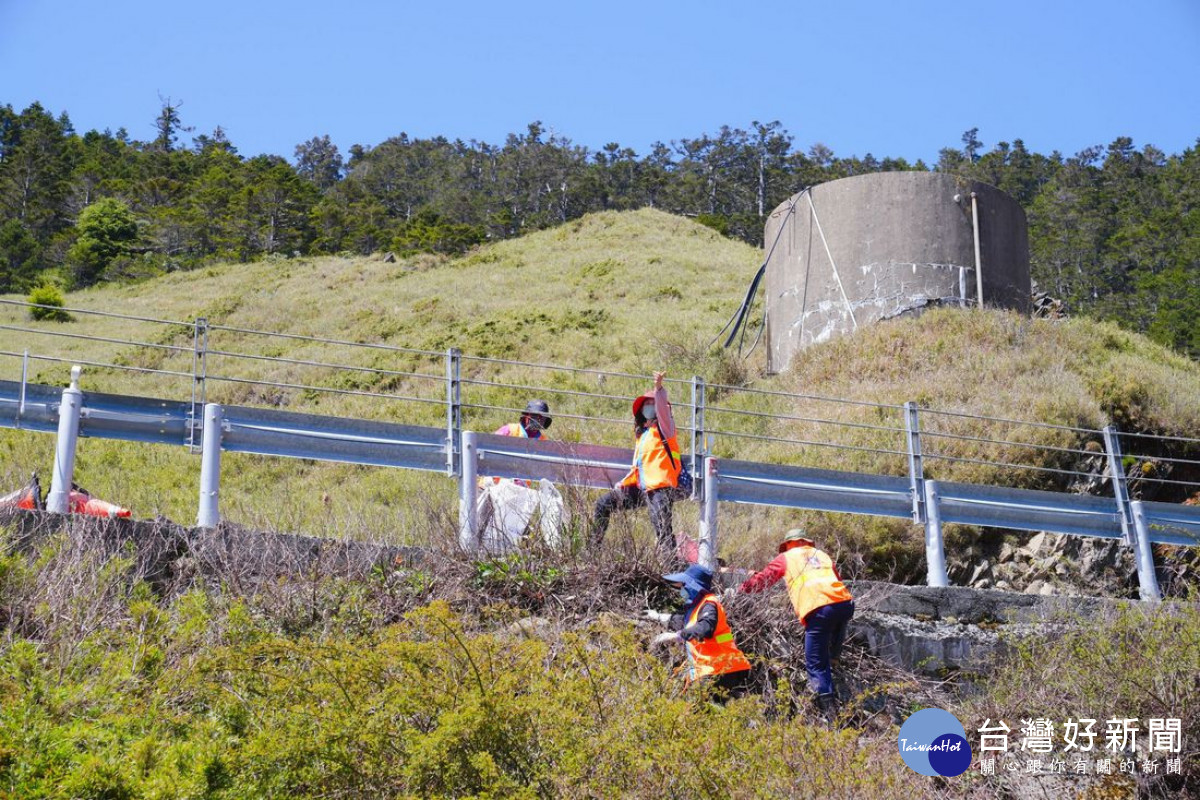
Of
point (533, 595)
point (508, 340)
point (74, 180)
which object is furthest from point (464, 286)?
point (74, 180)

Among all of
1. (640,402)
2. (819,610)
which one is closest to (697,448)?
(640,402)

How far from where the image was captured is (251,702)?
5.42m

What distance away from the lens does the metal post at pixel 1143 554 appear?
32.9 ft

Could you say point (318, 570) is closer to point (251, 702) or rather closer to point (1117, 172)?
point (251, 702)

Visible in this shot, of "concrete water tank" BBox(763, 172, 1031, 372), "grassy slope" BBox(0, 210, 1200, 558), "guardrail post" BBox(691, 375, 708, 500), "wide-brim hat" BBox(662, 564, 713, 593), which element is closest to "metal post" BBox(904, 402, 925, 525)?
"grassy slope" BBox(0, 210, 1200, 558)

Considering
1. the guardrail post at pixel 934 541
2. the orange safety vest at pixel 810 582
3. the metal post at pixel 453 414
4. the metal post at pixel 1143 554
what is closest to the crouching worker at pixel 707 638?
the orange safety vest at pixel 810 582

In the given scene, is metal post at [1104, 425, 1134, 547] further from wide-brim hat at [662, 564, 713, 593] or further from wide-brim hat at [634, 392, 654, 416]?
wide-brim hat at [662, 564, 713, 593]

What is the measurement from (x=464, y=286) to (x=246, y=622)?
27.5m

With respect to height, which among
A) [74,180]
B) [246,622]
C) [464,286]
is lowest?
[246,622]

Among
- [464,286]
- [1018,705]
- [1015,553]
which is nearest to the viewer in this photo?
[1018,705]

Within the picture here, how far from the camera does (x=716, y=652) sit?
6938 millimetres

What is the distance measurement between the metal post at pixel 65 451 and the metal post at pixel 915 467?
606 centimetres

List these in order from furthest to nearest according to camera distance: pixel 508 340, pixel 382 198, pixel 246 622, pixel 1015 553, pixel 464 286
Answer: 1. pixel 382 198
2. pixel 464 286
3. pixel 508 340
4. pixel 1015 553
5. pixel 246 622

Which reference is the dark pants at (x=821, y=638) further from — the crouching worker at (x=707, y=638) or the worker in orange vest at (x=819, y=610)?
the crouching worker at (x=707, y=638)
